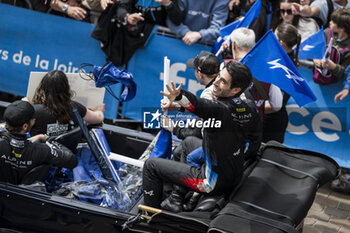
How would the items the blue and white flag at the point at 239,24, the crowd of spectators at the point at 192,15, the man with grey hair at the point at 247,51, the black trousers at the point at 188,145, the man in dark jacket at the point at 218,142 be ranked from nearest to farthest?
the man in dark jacket at the point at 218,142 → the black trousers at the point at 188,145 → the man with grey hair at the point at 247,51 → the blue and white flag at the point at 239,24 → the crowd of spectators at the point at 192,15

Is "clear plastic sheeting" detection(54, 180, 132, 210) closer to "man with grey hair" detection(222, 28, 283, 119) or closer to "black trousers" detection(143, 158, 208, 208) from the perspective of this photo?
"black trousers" detection(143, 158, 208, 208)

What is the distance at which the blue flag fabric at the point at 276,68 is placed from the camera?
4754mm

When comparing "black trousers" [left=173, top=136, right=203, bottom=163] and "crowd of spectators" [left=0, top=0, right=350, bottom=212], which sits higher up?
"crowd of spectators" [left=0, top=0, right=350, bottom=212]

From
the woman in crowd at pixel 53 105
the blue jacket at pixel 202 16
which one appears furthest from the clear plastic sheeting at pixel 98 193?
the blue jacket at pixel 202 16

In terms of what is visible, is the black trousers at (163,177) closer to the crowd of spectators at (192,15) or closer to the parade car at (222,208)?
the parade car at (222,208)

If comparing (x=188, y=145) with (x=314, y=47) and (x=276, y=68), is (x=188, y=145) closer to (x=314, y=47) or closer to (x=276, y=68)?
(x=276, y=68)

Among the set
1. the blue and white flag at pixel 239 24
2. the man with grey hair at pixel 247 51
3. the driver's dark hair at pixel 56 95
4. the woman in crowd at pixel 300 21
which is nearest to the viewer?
the driver's dark hair at pixel 56 95

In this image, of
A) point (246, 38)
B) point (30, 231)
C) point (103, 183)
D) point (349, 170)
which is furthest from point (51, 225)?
point (349, 170)

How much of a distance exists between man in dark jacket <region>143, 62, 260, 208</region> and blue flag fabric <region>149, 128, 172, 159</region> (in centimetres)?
44

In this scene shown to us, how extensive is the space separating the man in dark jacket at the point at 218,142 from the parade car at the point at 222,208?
15 cm

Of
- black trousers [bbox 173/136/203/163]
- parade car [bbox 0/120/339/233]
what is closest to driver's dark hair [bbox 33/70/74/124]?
parade car [bbox 0/120/339/233]

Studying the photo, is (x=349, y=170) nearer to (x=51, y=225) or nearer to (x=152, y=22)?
(x=152, y=22)

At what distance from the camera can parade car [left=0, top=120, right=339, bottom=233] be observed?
3461 millimetres

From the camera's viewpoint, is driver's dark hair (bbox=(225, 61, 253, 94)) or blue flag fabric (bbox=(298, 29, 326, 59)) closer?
driver's dark hair (bbox=(225, 61, 253, 94))
